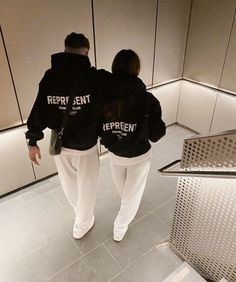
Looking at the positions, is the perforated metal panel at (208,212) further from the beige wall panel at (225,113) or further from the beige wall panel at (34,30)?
the beige wall panel at (225,113)

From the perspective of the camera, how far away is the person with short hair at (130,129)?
1.71m

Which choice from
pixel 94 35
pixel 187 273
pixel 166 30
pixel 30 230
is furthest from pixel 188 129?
pixel 30 230

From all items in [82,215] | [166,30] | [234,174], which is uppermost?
[166,30]

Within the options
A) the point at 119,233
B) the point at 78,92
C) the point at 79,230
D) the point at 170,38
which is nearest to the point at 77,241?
the point at 79,230

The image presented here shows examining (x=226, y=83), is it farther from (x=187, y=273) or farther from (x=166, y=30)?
(x=187, y=273)

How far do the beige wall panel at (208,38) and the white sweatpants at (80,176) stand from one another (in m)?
2.65

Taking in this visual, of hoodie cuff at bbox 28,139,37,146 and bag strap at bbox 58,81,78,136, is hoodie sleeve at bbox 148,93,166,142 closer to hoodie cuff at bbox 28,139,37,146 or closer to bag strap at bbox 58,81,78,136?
bag strap at bbox 58,81,78,136

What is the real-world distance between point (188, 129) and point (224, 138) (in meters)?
3.24

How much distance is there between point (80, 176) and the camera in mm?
2156

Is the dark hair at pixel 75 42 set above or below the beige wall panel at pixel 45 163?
above

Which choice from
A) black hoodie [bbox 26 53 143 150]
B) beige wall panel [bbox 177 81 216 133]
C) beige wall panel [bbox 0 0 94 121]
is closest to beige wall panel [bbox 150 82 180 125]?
beige wall panel [bbox 177 81 216 133]

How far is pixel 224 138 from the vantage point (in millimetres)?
1436

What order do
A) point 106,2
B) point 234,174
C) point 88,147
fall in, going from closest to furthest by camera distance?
point 234,174
point 88,147
point 106,2

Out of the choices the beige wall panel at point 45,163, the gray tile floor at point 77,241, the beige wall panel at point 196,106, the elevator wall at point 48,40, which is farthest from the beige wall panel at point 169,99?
the beige wall panel at point 45,163
